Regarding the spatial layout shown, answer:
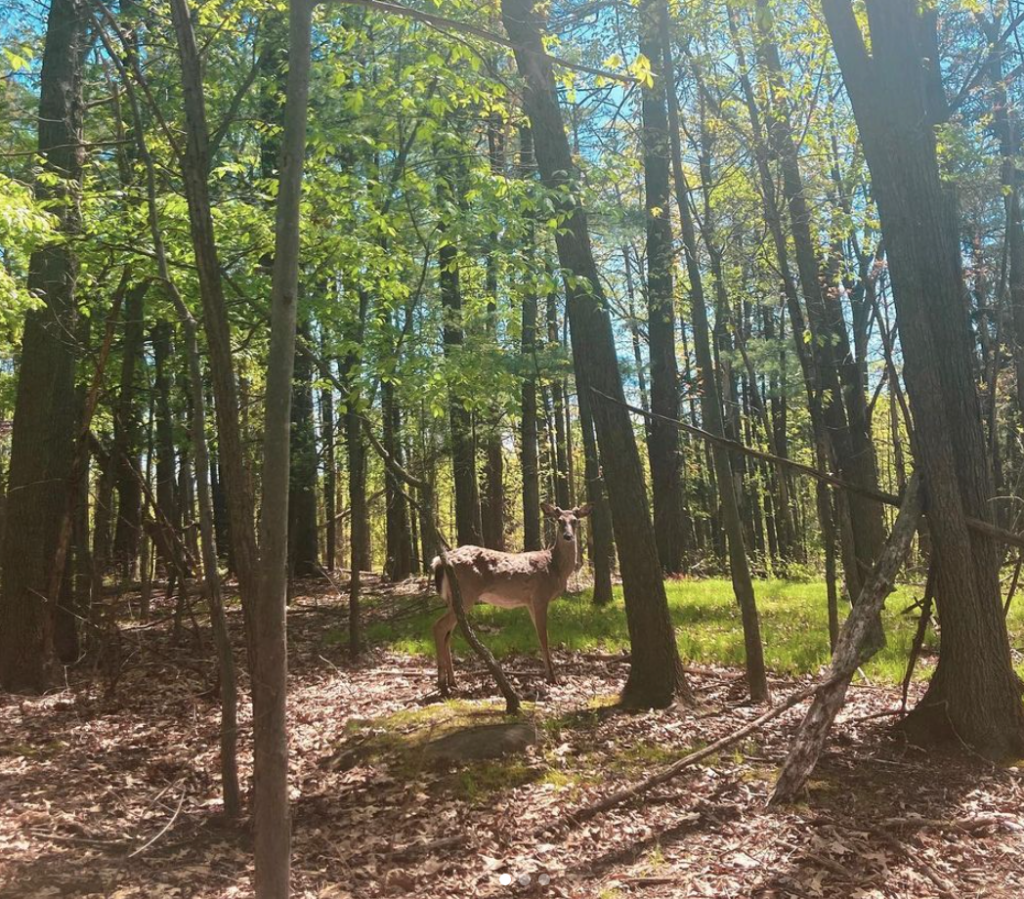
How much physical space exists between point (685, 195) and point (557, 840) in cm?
640

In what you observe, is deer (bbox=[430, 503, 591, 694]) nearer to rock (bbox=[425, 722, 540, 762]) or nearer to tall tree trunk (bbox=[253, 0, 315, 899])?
rock (bbox=[425, 722, 540, 762])

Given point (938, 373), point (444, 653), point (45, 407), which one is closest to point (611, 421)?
point (938, 373)

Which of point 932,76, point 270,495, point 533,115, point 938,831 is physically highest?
point 932,76

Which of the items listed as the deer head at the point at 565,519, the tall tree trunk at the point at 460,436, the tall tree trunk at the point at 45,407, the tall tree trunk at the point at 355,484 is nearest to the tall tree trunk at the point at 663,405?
the tall tree trunk at the point at 460,436

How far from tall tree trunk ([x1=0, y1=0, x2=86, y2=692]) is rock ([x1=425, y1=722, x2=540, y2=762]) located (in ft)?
14.5

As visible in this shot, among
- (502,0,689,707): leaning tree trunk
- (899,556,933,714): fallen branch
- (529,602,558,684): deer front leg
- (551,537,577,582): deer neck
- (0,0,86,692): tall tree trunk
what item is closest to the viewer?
(899,556,933,714): fallen branch

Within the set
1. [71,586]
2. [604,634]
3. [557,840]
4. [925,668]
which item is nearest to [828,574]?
[925,668]

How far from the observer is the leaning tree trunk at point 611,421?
716 cm

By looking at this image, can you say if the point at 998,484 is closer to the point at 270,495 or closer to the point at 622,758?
the point at 622,758

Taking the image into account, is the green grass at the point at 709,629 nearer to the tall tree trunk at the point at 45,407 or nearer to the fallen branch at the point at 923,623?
the fallen branch at the point at 923,623

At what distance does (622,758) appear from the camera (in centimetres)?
600

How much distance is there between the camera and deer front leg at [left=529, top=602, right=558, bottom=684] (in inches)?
329

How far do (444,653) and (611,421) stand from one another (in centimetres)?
297

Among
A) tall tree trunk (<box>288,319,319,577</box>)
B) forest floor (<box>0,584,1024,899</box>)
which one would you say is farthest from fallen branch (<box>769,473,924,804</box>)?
tall tree trunk (<box>288,319,319,577</box>)
